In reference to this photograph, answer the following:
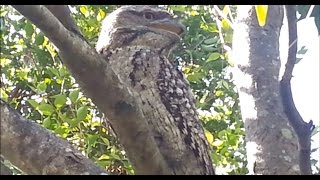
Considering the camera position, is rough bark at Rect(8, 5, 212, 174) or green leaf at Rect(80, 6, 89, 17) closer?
rough bark at Rect(8, 5, 212, 174)

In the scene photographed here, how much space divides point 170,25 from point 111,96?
1542 mm

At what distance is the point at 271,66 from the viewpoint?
199cm

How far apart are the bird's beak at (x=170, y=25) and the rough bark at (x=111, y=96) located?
148 centimetres

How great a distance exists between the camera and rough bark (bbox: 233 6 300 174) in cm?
185

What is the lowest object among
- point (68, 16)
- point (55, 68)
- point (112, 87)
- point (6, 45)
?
point (112, 87)

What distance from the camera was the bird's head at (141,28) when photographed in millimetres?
2748

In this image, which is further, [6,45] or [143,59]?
[6,45]

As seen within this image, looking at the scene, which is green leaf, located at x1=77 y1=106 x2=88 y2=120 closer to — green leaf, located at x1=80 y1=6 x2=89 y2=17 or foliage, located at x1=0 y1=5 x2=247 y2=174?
foliage, located at x1=0 y1=5 x2=247 y2=174

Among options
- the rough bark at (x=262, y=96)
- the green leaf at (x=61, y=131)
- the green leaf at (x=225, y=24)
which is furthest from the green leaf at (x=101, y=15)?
the rough bark at (x=262, y=96)

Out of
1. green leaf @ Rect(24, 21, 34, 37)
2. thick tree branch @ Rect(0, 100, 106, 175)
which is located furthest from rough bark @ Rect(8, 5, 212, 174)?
green leaf @ Rect(24, 21, 34, 37)

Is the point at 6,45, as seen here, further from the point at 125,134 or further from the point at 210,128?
the point at 125,134
